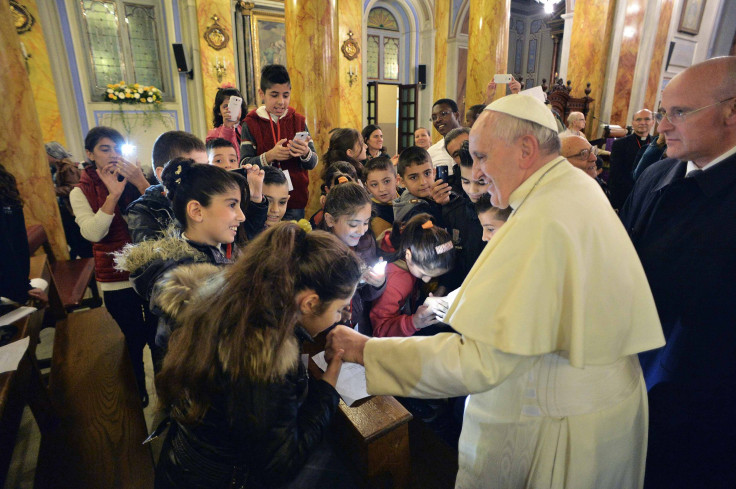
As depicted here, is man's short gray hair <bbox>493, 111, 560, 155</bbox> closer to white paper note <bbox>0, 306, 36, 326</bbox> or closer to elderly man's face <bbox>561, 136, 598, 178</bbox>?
elderly man's face <bbox>561, 136, 598, 178</bbox>

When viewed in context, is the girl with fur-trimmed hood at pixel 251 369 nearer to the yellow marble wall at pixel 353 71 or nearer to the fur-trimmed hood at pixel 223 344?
the fur-trimmed hood at pixel 223 344

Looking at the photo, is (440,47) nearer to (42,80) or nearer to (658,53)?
(658,53)

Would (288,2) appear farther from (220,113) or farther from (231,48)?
(231,48)

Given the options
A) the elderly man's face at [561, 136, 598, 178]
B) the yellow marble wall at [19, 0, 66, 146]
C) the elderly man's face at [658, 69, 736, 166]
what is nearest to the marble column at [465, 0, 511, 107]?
the elderly man's face at [561, 136, 598, 178]

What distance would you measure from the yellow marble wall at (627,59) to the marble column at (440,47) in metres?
4.50

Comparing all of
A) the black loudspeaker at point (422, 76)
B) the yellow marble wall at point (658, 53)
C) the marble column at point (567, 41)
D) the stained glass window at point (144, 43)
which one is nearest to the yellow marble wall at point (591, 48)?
the marble column at point (567, 41)

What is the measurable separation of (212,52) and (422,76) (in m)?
6.20

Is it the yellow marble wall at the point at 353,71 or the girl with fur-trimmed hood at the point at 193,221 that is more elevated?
the yellow marble wall at the point at 353,71

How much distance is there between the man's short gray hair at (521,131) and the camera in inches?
51.0

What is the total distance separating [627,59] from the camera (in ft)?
28.5

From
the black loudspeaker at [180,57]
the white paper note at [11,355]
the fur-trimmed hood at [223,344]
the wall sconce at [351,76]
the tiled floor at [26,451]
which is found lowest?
the tiled floor at [26,451]

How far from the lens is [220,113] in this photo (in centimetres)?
417

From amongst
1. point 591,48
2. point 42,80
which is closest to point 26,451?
point 42,80

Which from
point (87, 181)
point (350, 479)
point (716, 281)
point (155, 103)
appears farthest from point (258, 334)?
point (155, 103)
